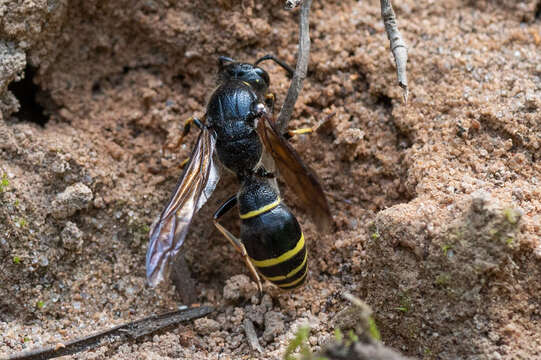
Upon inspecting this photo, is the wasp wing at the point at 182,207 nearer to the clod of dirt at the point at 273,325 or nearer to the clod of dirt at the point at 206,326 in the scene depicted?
the clod of dirt at the point at 206,326

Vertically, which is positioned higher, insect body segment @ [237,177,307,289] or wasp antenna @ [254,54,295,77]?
wasp antenna @ [254,54,295,77]

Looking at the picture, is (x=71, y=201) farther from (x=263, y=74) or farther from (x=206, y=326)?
(x=263, y=74)

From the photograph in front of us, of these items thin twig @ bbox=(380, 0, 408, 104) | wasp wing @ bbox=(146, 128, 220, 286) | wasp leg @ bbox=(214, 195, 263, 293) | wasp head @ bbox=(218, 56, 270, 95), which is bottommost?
wasp leg @ bbox=(214, 195, 263, 293)

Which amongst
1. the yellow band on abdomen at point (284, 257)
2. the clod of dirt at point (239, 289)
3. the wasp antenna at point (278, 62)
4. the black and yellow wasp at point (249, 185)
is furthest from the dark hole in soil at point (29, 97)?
the yellow band on abdomen at point (284, 257)

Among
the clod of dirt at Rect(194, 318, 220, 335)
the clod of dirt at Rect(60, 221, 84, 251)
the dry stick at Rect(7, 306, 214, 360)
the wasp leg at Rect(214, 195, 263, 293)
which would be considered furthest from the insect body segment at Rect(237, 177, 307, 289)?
the clod of dirt at Rect(60, 221, 84, 251)

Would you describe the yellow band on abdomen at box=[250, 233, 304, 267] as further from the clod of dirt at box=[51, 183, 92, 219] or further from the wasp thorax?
the clod of dirt at box=[51, 183, 92, 219]

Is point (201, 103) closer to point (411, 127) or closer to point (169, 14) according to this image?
point (169, 14)

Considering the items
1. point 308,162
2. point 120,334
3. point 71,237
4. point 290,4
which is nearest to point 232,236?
point 308,162

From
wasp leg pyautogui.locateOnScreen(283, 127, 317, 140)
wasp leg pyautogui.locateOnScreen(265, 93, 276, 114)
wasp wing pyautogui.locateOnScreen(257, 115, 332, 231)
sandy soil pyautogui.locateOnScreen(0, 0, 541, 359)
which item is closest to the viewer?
sandy soil pyautogui.locateOnScreen(0, 0, 541, 359)

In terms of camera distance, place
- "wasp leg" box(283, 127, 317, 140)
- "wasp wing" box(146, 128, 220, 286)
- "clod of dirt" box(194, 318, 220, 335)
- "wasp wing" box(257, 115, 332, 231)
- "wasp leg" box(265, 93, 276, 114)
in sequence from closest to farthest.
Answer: "wasp wing" box(146, 128, 220, 286)
"wasp wing" box(257, 115, 332, 231)
"clod of dirt" box(194, 318, 220, 335)
"wasp leg" box(283, 127, 317, 140)
"wasp leg" box(265, 93, 276, 114)
